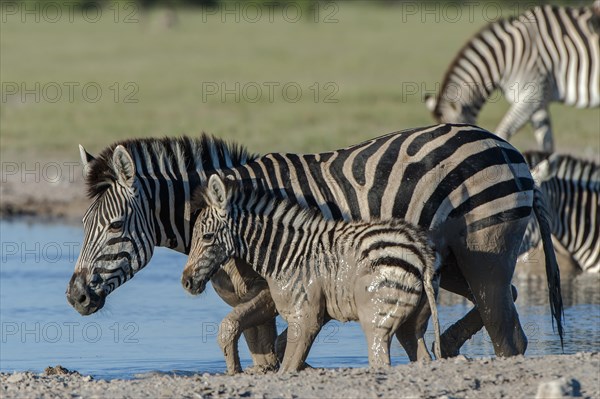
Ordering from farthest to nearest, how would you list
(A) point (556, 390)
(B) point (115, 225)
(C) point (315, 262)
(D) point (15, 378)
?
1. (B) point (115, 225)
2. (C) point (315, 262)
3. (D) point (15, 378)
4. (A) point (556, 390)

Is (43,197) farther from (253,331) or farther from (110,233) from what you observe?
(110,233)

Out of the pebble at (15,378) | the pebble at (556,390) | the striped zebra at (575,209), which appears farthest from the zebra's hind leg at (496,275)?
the striped zebra at (575,209)

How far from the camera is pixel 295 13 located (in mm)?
52219

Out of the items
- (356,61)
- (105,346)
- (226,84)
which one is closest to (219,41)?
(356,61)

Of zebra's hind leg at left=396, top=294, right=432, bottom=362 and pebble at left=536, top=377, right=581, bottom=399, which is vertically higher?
zebra's hind leg at left=396, top=294, right=432, bottom=362

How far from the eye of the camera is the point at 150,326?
30.8 feet

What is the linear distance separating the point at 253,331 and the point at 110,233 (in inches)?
43.5

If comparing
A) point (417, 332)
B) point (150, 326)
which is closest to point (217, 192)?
point (417, 332)

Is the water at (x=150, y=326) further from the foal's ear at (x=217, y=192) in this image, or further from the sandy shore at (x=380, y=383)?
the sandy shore at (x=380, y=383)

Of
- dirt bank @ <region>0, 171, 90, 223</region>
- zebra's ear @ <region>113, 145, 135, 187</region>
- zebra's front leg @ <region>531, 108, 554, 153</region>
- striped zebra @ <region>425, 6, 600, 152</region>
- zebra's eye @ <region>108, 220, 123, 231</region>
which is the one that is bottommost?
zebra's eye @ <region>108, 220, 123, 231</region>

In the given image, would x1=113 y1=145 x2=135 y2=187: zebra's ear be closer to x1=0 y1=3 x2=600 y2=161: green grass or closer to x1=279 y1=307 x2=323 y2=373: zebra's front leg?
x1=279 y1=307 x2=323 y2=373: zebra's front leg

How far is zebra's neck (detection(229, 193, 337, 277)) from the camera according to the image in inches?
268

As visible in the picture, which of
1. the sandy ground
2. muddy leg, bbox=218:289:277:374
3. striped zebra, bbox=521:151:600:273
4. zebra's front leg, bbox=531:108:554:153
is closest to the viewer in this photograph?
the sandy ground

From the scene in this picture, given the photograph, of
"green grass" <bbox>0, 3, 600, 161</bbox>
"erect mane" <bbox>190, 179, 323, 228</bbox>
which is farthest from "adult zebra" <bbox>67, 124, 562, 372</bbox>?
"green grass" <bbox>0, 3, 600, 161</bbox>
